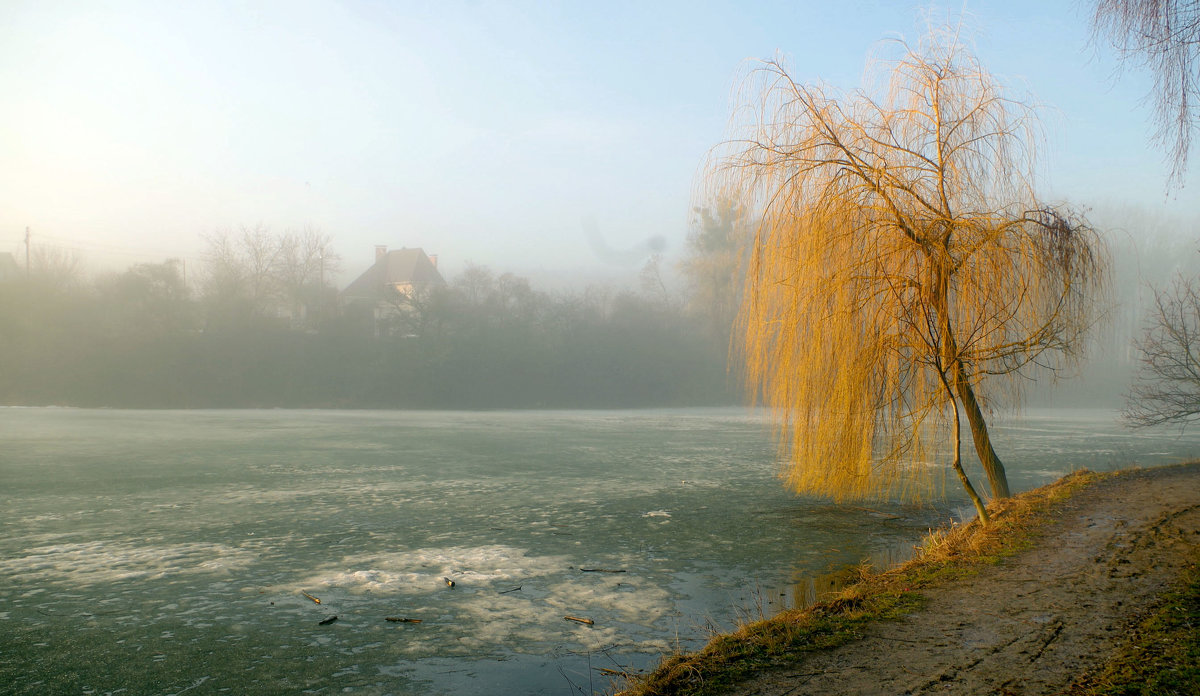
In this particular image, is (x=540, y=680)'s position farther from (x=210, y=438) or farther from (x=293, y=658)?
(x=210, y=438)

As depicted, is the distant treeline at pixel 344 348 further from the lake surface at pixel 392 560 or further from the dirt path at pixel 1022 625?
the dirt path at pixel 1022 625

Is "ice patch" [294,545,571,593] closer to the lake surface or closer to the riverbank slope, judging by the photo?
the lake surface

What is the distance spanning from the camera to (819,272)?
7711mm

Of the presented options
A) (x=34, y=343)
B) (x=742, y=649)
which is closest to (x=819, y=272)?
(x=742, y=649)

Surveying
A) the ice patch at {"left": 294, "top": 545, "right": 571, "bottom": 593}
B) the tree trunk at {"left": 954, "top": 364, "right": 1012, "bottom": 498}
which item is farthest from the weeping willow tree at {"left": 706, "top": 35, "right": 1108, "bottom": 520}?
the ice patch at {"left": 294, "top": 545, "right": 571, "bottom": 593}

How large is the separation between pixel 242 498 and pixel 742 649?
846 cm

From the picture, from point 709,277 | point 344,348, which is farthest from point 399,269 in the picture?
point 709,277

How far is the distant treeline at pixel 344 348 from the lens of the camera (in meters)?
34.4

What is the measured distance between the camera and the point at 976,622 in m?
4.49

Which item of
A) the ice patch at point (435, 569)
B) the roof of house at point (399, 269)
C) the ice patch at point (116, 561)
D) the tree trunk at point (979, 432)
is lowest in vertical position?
the ice patch at point (435, 569)

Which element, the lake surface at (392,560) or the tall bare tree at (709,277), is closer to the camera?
the lake surface at (392,560)

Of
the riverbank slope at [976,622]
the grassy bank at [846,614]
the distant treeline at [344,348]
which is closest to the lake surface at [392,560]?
the grassy bank at [846,614]

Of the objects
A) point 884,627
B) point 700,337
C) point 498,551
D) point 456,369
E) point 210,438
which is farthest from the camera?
point 700,337

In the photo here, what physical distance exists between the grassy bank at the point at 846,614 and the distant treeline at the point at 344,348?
24.8 meters
